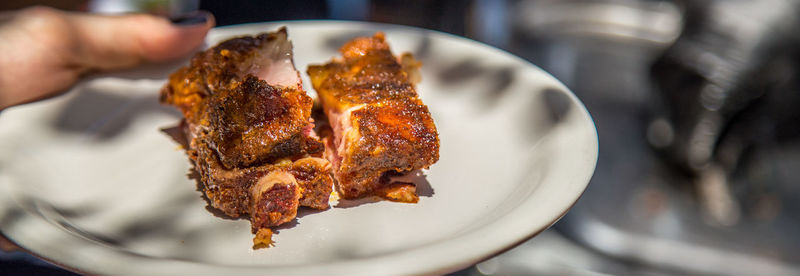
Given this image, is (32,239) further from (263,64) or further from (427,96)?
(427,96)

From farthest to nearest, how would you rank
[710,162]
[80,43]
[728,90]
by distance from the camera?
[710,162] → [728,90] → [80,43]

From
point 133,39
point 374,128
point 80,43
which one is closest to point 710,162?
point 374,128

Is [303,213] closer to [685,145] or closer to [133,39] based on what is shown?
[133,39]

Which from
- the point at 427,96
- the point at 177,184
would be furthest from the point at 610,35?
the point at 177,184

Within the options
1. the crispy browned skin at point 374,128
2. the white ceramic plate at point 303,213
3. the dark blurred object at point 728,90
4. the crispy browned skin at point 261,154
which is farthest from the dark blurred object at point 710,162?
the crispy browned skin at point 261,154

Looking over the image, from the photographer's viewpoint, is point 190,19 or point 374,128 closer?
point 374,128

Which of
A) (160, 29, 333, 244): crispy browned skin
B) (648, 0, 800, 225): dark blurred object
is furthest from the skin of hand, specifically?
(648, 0, 800, 225): dark blurred object

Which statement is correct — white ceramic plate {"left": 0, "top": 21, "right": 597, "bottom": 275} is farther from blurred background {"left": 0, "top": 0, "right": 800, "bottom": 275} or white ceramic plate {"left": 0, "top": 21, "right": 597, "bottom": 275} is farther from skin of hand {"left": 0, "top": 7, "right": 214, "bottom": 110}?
blurred background {"left": 0, "top": 0, "right": 800, "bottom": 275}
